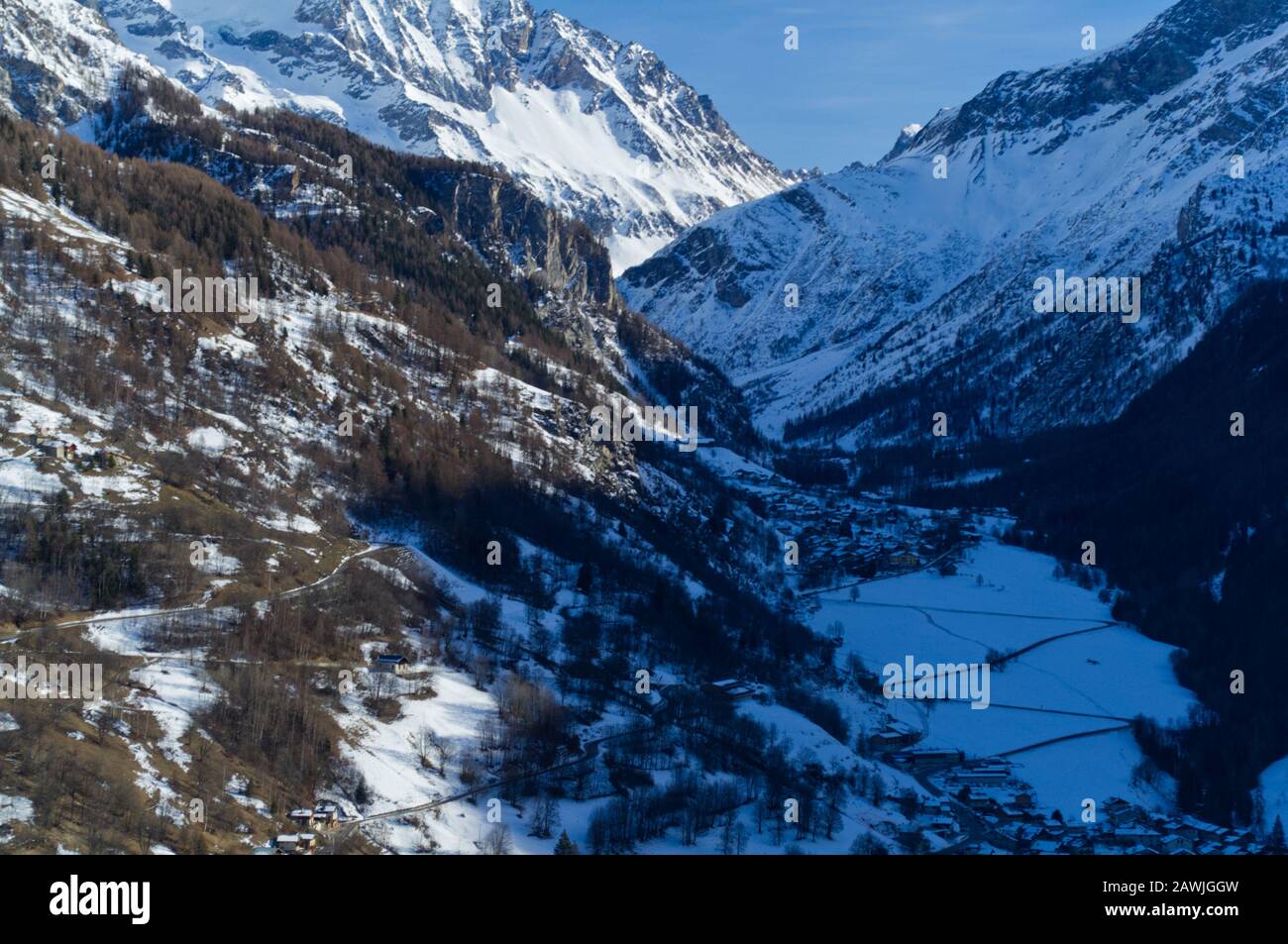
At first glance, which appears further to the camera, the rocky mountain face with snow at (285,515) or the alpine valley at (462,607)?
the alpine valley at (462,607)

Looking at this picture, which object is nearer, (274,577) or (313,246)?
(274,577)

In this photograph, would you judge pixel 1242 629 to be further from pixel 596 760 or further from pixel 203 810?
pixel 203 810

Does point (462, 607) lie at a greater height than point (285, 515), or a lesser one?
lesser

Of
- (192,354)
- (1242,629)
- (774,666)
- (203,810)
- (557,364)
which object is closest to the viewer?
(203,810)

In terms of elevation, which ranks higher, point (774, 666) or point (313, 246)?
point (313, 246)

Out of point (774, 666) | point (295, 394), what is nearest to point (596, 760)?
point (774, 666)

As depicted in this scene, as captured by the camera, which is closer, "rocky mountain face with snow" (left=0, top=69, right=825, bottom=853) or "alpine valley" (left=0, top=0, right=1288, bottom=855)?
"rocky mountain face with snow" (left=0, top=69, right=825, bottom=853)

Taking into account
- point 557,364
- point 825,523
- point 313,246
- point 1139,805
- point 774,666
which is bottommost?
point 1139,805

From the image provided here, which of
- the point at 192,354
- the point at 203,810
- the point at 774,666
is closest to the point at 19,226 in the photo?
the point at 192,354

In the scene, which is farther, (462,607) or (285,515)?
(285,515)

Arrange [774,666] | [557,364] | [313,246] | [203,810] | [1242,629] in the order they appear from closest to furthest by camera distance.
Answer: [203,810] < [774,666] < [1242,629] < [313,246] < [557,364]
